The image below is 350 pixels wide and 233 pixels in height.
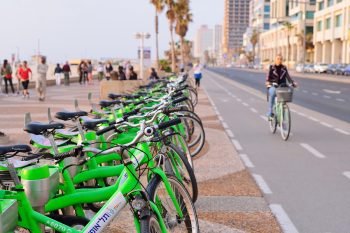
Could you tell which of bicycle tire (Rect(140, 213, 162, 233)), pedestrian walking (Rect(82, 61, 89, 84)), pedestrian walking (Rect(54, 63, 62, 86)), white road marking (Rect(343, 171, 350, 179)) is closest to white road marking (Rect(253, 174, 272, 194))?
white road marking (Rect(343, 171, 350, 179))

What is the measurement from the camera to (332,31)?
77.8 metres

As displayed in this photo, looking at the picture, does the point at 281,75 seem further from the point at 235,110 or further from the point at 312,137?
the point at 235,110

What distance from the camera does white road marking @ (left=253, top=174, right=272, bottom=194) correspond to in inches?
253

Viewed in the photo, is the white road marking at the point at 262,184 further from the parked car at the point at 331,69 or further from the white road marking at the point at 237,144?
the parked car at the point at 331,69

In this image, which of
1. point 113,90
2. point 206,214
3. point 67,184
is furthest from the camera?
point 113,90

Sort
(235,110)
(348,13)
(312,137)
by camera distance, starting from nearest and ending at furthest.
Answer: (312,137) → (235,110) → (348,13)

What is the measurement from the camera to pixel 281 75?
11.2m

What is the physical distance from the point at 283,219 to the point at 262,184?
1.52 meters

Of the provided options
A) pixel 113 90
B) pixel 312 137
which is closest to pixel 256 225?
pixel 312 137

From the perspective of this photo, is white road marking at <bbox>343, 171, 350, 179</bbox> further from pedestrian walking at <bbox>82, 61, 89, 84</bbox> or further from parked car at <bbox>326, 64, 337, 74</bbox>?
parked car at <bbox>326, 64, 337, 74</bbox>

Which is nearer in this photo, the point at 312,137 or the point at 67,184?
the point at 67,184

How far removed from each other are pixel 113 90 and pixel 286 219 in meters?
17.3

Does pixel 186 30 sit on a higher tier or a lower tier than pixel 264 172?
higher

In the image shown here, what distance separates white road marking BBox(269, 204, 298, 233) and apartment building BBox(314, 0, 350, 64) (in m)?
64.2
